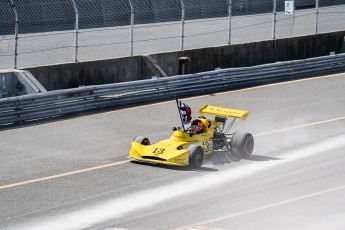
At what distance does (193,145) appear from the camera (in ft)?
59.2

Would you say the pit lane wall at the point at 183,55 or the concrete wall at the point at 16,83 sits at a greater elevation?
the pit lane wall at the point at 183,55

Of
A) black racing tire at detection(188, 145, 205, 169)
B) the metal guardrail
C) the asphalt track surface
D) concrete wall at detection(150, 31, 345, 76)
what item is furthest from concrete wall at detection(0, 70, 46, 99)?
black racing tire at detection(188, 145, 205, 169)

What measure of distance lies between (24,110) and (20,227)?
29.2 ft

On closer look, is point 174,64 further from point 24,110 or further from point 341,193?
point 341,193

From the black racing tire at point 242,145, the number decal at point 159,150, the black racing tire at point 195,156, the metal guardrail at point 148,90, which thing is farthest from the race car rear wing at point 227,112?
the metal guardrail at point 148,90

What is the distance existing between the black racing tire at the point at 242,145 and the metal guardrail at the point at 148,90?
6.06 metres

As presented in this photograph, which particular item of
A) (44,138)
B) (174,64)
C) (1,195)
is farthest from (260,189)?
(174,64)

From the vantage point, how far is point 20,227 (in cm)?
1417

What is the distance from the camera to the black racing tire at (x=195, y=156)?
18.0 m

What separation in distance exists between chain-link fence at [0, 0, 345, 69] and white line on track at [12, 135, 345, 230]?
919cm

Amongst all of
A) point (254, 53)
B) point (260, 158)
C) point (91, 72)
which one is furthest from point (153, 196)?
point (254, 53)

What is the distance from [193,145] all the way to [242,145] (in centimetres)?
134

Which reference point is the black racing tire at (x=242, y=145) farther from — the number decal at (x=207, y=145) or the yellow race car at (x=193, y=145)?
the number decal at (x=207, y=145)

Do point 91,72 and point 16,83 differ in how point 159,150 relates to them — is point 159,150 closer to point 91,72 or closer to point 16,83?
point 16,83
